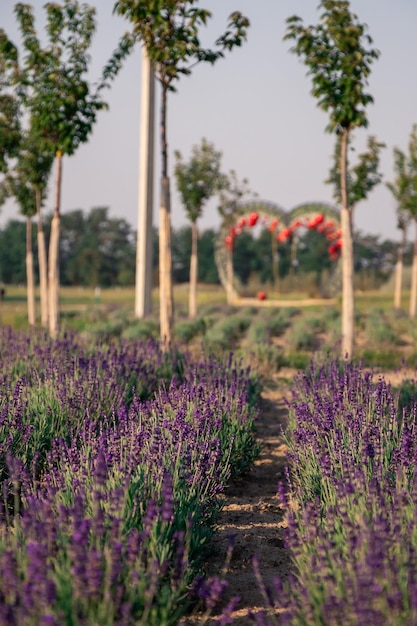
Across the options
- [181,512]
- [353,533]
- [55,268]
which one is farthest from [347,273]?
[353,533]

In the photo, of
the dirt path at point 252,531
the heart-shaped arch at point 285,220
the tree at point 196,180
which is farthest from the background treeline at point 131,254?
the dirt path at point 252,531

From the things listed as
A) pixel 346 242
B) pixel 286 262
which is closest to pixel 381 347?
pixel 346 242

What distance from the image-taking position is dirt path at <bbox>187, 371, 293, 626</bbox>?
3262 millimetres

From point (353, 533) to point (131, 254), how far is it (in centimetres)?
5677

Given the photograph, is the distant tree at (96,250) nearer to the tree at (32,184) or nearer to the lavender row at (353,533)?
the tree at (32,184)

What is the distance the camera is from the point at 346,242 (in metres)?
10.1

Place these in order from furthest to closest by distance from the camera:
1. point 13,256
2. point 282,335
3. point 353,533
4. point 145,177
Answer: point 13,256, point 145,177, point 282,335, point 353,533

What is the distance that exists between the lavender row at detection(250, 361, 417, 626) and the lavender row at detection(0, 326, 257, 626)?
0.38 meters

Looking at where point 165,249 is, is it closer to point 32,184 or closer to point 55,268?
point 55,268

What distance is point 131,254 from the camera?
5850cm

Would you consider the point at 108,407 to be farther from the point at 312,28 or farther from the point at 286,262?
the point at 286,262

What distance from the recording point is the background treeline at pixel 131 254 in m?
52.7

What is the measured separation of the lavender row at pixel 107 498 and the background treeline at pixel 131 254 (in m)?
44.4

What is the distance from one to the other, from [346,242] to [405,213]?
505 inches
